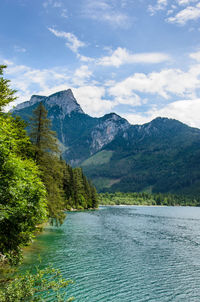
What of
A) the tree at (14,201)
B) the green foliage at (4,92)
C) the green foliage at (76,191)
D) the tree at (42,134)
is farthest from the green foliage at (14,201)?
the green foliage at (76,191)

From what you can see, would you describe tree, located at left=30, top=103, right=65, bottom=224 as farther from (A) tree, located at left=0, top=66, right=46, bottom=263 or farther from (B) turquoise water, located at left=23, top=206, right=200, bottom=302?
(A) tree, located at left=0, top=66, right=46, bottom=263

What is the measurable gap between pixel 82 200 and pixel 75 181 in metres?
16.7

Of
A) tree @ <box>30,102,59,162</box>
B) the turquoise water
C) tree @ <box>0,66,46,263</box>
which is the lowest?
the turquoise water

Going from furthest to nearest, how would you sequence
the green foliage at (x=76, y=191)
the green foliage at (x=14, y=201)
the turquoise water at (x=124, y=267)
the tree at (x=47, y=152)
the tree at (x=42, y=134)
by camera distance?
the green foliage at (x=76, y=191) < the tree at (x=42, y=134) < the tree at (x=47, y=152) < the turquoise water at (x=124, y=267) < the green foliage at (x=14, y=201)

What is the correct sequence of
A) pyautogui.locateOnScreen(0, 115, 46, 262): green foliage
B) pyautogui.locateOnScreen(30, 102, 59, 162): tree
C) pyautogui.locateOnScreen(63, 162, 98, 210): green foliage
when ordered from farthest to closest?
pyautogui.locateOnScreen(63, 162, 98, 210): green foliage
pyautogui.locateOnScreen(30, 102, 59, 162): tree
pyautogui.locateOnScreen(0, 115, 46, 262): green foliage

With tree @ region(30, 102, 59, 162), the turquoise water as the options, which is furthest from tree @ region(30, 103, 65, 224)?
the turquoise water

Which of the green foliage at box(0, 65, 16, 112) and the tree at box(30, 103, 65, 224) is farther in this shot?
the tree at box(30, 103, 65, 224)

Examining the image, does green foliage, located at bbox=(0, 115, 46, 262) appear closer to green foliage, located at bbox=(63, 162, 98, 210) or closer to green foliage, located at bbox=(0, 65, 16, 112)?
green foliage, located at bbox=(0, 65, 16, 112)

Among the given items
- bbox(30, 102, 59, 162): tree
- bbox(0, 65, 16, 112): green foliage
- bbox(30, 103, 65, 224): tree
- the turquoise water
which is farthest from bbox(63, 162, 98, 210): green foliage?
bbox(0, 65, 16, 112): green foliage

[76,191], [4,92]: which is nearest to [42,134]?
[4,92]

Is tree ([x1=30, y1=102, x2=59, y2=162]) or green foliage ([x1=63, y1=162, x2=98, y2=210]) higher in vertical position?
tree ([x1=30, y1=102, x2=59, y2=162])

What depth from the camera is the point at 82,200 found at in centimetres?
12712

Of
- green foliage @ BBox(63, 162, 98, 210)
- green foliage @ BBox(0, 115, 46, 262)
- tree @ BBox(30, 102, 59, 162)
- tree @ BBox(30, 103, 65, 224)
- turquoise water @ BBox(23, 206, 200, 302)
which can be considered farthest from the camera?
green foliage @ BBox(63, 162, 98, 210)

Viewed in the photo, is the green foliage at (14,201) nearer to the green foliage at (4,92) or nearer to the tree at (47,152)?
the green foliage at (4,92)
